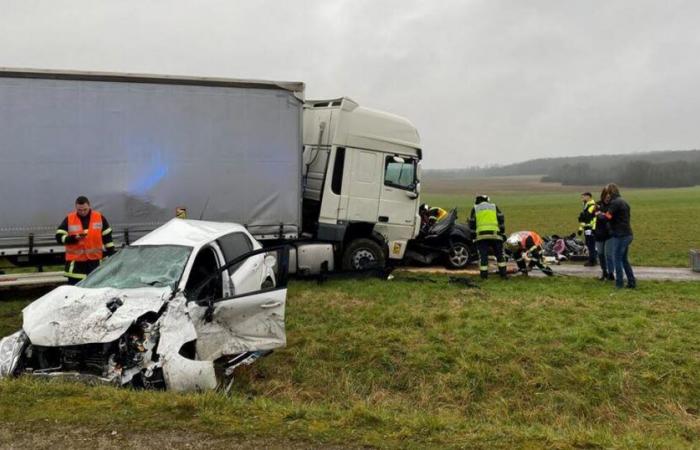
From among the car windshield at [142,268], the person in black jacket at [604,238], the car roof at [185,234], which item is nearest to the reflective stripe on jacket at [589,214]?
the person in black jacket at [604,238]

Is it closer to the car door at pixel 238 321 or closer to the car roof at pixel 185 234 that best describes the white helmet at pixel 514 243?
the car roof at pixel 185 234

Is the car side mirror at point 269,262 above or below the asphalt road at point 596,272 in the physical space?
above

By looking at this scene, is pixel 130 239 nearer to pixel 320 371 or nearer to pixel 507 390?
pixel 320 371

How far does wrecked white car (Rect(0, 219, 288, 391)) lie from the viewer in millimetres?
4785

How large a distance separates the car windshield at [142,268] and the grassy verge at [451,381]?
1228 mm

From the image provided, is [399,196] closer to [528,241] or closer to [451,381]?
[528,241]

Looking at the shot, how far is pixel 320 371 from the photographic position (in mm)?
6203

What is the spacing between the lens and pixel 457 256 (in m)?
12.5

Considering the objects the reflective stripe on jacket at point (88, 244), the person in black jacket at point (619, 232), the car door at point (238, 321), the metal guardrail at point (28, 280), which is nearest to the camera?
the car door at point (238, 321)

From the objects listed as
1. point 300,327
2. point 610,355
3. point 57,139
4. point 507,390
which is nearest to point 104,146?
point 57,139

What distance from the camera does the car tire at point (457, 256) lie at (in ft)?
40.9

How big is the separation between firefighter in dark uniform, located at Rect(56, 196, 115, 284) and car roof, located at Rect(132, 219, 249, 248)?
56.0 inches

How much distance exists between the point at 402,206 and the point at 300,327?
15.0 feet

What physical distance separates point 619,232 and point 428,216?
465cm
